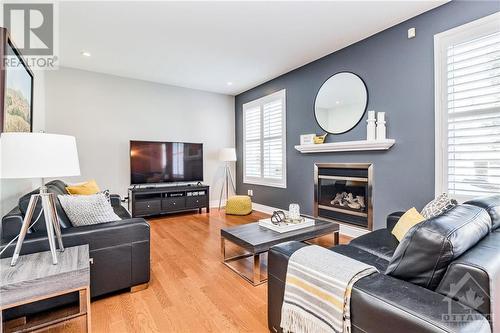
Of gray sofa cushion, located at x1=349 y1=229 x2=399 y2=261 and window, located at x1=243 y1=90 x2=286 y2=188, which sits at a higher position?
window, located at x1=243 y1=90 x2=286 y2=188

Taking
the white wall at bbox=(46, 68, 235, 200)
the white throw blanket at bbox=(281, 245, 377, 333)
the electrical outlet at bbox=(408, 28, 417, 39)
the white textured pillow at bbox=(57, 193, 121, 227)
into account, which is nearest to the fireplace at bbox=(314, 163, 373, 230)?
the electrical outlet at bbox=(408, 28, 417, 39)

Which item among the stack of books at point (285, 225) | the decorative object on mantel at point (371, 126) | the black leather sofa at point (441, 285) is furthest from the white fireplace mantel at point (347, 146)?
the black leather sofa at point (441, 285)

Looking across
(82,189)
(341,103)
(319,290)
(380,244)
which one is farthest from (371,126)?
(82,189)

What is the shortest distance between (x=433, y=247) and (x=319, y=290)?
0.49 meters

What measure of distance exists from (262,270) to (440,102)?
2.54 meters

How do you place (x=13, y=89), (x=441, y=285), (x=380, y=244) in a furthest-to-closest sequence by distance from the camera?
(x=13, y=89) → (x=380, y=244) → (x=441, y=285)

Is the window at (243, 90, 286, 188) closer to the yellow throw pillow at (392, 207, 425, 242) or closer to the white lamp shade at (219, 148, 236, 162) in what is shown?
the white lamp shade at (219, 148, 236, 162)

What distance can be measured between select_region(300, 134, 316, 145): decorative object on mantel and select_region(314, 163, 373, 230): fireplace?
382mm

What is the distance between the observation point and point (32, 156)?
1.38m

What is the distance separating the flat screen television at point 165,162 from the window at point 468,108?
4.11m

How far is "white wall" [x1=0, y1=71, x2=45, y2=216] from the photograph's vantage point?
1.99 metres

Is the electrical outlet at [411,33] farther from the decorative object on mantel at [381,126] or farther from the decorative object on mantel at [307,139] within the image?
the decorative object on mantel at [307,139]

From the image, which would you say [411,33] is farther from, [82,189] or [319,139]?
[82,189]

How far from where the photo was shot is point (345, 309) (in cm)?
100
